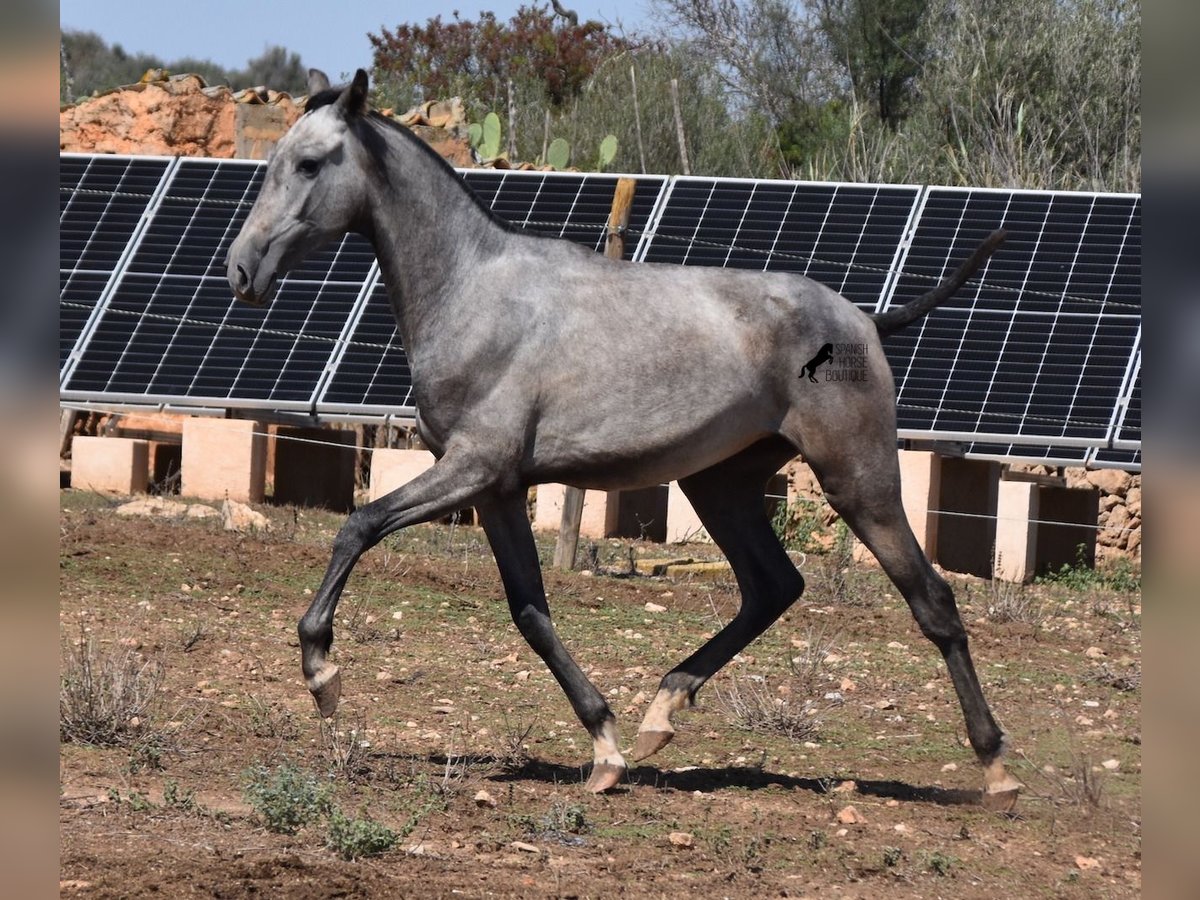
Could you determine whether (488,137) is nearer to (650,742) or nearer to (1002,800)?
(650,742)

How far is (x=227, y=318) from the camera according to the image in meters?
13.3

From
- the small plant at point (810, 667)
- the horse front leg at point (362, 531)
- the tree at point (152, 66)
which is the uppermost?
the horse front leg at point (362, 531)

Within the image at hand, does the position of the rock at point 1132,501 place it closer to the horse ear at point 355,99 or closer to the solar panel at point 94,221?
the solar panel at point 94,221

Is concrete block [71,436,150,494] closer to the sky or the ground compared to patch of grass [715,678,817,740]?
closer to the ground

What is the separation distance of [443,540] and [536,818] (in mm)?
7518

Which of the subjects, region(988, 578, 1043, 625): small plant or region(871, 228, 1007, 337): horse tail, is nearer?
region(871, 228, 1007, 337): horse tail

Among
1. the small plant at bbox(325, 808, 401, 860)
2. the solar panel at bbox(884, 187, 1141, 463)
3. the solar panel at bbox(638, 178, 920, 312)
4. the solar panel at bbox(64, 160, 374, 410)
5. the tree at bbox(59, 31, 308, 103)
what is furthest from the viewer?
Result: the tree at bbox(59, 31, 308, 103)

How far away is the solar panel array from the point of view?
12.1 m

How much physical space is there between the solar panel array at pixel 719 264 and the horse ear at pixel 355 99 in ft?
20.4

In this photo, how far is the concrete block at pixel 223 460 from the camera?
1413 cm

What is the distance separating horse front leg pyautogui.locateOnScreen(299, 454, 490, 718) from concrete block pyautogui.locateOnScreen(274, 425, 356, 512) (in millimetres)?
9618

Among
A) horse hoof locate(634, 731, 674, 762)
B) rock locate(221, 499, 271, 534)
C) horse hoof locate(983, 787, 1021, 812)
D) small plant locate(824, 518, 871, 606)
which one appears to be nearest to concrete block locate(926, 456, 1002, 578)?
small plant locate(824, 518, 871, 606)

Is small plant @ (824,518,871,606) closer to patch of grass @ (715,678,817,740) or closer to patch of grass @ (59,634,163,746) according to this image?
patch of grass @ (715,678,817,740)

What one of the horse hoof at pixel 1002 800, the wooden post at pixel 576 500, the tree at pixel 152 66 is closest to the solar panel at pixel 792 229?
the wooden post at pixel 576 500
